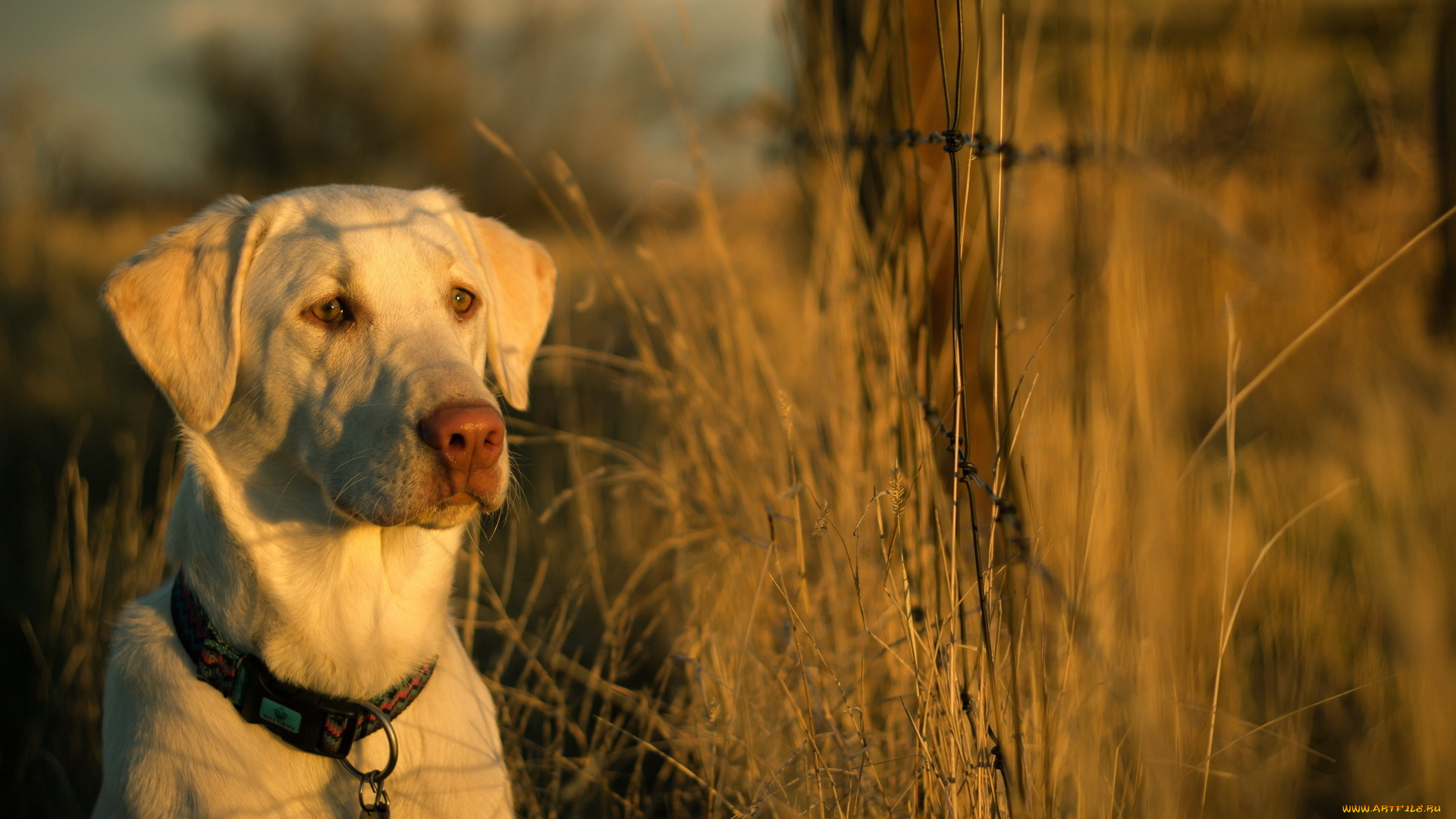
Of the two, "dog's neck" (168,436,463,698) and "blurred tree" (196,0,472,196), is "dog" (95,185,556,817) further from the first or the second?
"blurred tree" (196,0,472,196)

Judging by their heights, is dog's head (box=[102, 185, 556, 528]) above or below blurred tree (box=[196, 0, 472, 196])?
below

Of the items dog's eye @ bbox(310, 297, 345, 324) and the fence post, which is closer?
dog's eye @ bbox(310, 297, 345, 324)

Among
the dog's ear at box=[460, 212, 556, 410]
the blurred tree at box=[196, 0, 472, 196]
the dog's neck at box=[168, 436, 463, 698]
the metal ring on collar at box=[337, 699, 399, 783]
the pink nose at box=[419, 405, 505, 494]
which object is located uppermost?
the blurred tree at box=[196, 0, 472, 196]

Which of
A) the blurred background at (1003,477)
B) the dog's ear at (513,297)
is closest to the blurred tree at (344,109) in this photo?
the blurred background at (1003,477)

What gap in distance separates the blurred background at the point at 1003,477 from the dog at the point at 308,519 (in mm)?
296

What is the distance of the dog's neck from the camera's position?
70.2 inches

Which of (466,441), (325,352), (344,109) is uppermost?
(344,109)

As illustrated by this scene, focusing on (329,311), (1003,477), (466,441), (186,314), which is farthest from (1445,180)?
(186,314)

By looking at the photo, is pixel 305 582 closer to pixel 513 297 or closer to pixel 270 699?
pixel 270 699

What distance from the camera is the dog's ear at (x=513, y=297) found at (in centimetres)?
228

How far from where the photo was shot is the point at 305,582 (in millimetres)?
1832

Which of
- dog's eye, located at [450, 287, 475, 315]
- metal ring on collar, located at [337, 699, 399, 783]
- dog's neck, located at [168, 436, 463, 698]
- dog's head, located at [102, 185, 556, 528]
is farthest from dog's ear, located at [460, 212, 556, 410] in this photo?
metal ring on collar, located at [337, 699, 399, 783]

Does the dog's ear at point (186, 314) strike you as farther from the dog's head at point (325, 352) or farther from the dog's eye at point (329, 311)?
the dog's eye at point (329, 311)

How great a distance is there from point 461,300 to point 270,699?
922 millimetres
